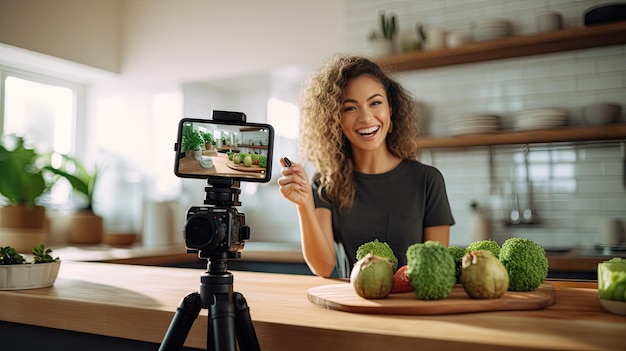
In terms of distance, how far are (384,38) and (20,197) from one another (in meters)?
2.37

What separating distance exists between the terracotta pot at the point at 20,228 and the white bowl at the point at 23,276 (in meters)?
1.69

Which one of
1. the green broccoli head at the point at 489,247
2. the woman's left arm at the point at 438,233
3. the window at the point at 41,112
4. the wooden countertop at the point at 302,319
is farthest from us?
the window at the point at 41,112

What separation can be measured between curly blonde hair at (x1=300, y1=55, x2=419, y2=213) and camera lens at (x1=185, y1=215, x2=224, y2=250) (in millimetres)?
956

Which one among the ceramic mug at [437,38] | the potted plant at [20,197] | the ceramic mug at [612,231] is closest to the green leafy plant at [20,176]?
the potted plant at [20,197]

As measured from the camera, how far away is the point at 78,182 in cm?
407

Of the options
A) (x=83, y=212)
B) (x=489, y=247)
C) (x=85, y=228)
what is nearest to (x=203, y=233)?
(x=489, y=247)

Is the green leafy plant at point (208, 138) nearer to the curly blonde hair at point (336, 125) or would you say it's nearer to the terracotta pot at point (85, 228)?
the curly blonde hair at point (336, 125)

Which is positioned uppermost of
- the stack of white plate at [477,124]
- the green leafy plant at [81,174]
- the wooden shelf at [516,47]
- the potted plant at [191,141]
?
the wooden shelf at [516,47]

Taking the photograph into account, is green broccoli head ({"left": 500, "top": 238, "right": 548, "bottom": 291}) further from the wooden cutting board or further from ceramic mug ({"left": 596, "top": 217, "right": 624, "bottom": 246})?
ceramic mug ({"left": 596, "top": 217, "right": 624, "bottom": 246})

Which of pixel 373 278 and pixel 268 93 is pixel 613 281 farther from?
pixel 268 93

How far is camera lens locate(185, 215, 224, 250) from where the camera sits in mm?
1009

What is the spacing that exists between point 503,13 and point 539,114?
2.46 feet

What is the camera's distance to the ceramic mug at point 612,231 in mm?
3037

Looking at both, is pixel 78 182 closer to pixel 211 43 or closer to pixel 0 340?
pixel 211 43
